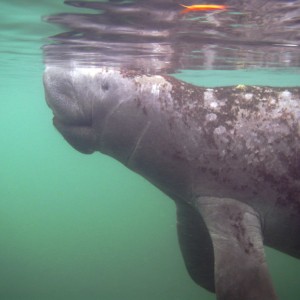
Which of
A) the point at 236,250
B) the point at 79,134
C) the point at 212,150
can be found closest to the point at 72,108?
the point at 79,134

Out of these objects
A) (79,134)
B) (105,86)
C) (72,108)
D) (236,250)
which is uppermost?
(105,86)

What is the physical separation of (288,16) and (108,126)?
5490mm

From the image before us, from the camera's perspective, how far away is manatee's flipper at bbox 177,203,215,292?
17.5ft

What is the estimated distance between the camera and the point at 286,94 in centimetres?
459

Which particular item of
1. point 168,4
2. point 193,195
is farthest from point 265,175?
point 168,4

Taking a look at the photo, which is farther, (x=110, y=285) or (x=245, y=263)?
(x=110, y=285)

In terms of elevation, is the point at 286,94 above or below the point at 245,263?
above

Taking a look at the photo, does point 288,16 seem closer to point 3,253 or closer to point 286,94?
point 286,94

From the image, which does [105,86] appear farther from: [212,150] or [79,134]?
[212,150]

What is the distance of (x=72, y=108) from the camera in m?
5.38

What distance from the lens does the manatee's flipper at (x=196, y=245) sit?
17.5 ft

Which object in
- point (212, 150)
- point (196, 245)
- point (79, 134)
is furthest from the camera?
point (196, 245)

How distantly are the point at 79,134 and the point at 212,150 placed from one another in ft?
6.76

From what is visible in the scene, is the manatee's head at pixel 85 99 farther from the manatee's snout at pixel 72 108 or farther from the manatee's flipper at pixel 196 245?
the manatee's flipper at pixel 196 245
